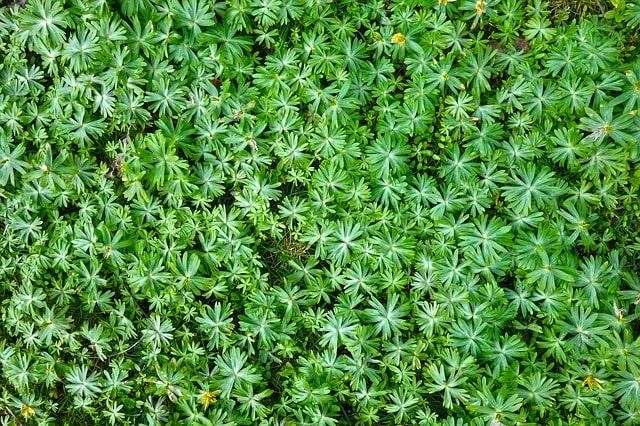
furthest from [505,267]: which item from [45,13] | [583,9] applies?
[45,13]

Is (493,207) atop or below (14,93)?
below

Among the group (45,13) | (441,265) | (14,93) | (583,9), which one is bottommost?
(441,265)

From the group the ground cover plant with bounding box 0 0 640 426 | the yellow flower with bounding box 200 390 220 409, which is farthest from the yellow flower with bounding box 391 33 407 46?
the yellow flower with bounding box 200 390 220 409

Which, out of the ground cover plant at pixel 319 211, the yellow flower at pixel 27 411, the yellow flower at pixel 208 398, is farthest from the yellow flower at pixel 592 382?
the yellow flower at pixel 27 411

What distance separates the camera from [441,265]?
3.56 metres

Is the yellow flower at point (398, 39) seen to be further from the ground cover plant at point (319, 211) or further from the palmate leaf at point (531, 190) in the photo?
the palmate leaf at point (531, 190)

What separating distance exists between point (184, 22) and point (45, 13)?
0.91 meters

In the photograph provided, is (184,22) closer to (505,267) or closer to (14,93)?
(14,93)

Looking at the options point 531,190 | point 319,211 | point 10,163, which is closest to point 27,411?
point 10,163

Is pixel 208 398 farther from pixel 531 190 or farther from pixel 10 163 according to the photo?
pixel 531 190

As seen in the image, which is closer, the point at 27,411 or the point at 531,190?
the point at 531,190

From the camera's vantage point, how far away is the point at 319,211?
3662 millimetres

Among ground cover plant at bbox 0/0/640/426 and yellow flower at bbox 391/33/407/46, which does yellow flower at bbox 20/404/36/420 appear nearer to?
ground cover plant at bbox 0/0/640/426

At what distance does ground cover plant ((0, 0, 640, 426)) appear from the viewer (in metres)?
3.52
